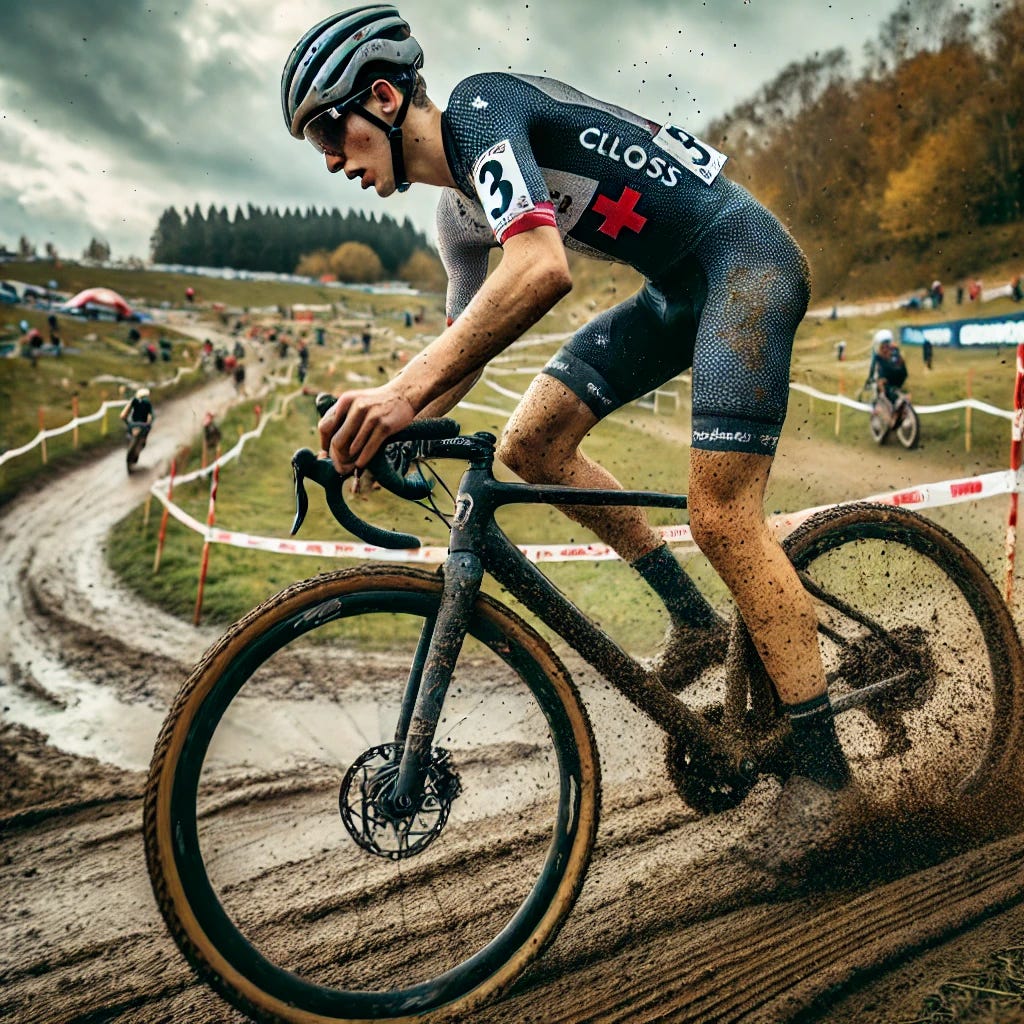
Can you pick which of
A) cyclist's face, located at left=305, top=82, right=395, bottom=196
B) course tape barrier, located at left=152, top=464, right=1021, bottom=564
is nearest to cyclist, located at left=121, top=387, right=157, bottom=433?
course tape barrier, located at left=152, top=464, right=1021, bottom=564

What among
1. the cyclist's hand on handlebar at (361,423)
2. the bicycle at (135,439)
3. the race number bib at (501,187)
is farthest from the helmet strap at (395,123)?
the bicycle at (135,439)

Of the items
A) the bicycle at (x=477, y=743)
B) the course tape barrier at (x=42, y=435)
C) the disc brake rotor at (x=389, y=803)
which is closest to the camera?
the bicycle at (x=477, y=743)

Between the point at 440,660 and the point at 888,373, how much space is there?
11.7m

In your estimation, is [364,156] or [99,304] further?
[99,304]

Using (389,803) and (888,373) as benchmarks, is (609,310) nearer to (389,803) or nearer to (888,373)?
(389,803)

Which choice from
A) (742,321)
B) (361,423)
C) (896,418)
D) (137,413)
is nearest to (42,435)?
(137,413)

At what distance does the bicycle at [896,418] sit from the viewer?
38.8 feet

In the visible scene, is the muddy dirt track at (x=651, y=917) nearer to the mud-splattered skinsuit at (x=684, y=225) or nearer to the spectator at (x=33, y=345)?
the mud-splattered skinsuit at (x=684, y=225)

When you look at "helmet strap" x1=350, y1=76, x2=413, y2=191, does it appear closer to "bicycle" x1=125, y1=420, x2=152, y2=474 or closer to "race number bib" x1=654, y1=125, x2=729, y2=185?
"race number bib" x1=654, y1=125, x2=729, y2=185

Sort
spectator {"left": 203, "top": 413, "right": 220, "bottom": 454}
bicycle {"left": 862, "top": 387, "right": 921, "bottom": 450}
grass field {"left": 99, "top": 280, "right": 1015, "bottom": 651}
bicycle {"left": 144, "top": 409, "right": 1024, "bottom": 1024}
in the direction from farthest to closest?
bicycle {"left": 862, "top": 387, "right": 921, "bottom": 450}, spectator {"left": 203, "top": 413, "right": 220, "bottom": 454}, grass field {"left": 99, "top": 280, "right": 1015, "bottom": 651}, bicycle {"left": 144, "top": 409, "right": 1024, "bottom": 1024}

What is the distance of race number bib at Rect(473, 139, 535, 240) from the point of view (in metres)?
1.86

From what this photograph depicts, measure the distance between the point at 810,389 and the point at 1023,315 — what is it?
3.45 m

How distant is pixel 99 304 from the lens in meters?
21.6

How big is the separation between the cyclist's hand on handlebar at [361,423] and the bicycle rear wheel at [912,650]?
1.53 meters
